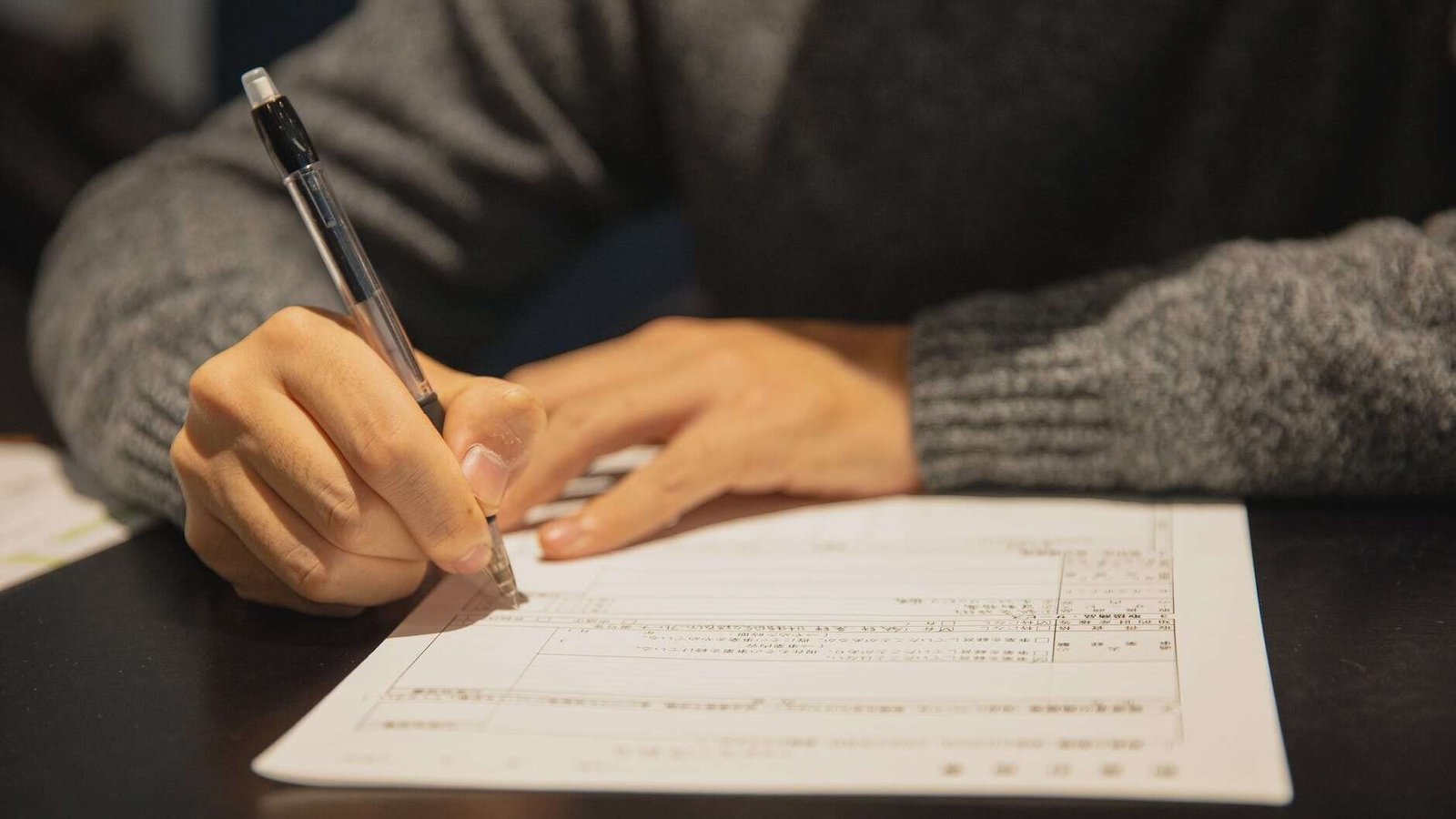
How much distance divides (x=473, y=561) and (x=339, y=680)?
7 centimetres

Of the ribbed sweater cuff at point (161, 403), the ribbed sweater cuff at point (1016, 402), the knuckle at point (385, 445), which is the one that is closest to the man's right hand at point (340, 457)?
the knuckle at point (385, 445)

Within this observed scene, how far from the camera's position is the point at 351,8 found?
4.57 feet

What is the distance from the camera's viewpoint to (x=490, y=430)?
444 mm

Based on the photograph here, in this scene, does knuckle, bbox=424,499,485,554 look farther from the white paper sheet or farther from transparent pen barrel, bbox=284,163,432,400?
the white paper sheet

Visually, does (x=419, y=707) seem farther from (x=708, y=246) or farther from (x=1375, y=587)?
(x=708, y=246)

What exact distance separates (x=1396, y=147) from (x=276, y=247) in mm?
691

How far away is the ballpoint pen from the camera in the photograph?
0.43 meters

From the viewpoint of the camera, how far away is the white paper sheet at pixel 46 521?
578 millimetres

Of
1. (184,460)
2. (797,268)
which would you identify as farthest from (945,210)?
(184,460)

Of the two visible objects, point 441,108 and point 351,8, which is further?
Result: point 351,8

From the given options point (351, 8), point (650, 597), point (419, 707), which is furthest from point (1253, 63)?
point (351, 8)

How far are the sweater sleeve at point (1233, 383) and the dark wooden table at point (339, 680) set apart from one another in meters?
0.03

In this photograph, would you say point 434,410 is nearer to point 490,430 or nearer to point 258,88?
Answer: point 490,430

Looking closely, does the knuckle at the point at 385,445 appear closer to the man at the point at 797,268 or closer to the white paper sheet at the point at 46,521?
the man at the point at 797,268
